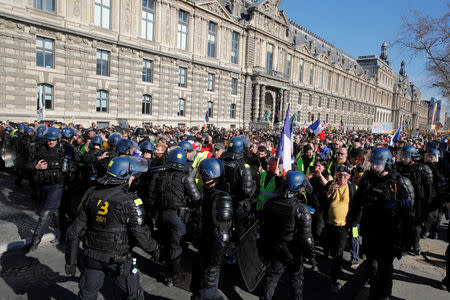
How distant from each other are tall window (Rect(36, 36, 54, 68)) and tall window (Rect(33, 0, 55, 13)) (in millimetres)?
1815

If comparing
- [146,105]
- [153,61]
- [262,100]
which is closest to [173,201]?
[146,105]

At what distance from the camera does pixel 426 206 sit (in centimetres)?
580

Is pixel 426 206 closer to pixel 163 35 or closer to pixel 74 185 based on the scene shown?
pixel 74 185

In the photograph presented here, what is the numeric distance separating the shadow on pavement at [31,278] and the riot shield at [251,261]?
2.25 metres

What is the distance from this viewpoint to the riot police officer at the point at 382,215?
3.52m

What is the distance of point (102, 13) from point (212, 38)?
456 inches

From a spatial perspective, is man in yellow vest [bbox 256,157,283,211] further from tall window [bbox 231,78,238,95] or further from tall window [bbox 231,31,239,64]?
tall window [bbox 231,31,239,64]

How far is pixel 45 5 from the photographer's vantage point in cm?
1842

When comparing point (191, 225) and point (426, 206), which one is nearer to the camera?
point (191, 225)

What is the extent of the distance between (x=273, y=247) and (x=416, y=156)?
14.0 ft

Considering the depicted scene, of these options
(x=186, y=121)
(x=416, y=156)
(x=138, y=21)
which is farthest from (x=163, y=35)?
(x=416, y=156)

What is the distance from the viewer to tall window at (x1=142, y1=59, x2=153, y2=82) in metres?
24.2

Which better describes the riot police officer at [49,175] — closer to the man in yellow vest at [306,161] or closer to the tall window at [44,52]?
the man in yellow vest at [306,161]

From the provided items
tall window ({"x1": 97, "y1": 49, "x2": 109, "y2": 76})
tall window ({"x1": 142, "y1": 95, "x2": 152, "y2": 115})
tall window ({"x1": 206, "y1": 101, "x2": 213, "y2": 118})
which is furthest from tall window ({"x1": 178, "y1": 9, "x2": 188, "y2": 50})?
tall window ({"x1": 97, "y1": 49, "x2": 109, "y2": 76})
